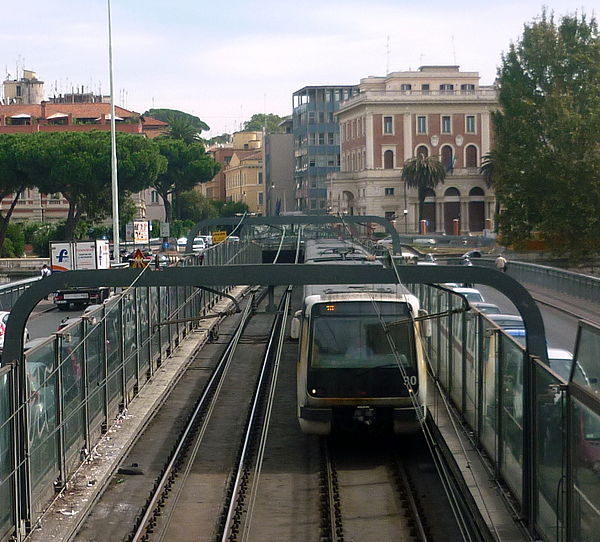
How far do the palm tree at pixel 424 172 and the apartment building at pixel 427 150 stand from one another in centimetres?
433

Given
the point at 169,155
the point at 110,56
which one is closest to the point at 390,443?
the point at 110,56

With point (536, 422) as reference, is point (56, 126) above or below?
above

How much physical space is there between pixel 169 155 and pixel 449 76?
30.8 metres

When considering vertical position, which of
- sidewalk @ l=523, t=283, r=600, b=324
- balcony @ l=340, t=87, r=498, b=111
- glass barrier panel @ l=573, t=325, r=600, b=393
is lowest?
sidewalk @ l=523, t=283, r=600, b=324

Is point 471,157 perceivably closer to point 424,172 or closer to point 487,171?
point 487,171

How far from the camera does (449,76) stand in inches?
4208

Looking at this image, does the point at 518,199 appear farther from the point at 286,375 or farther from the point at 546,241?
the point at 286,375

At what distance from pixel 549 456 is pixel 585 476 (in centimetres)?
139

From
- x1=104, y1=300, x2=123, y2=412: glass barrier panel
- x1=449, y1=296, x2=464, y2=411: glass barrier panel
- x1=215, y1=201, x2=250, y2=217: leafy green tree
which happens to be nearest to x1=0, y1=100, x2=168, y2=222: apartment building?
x1=215, y1=201, x2=250, y2=217: leafy green tree

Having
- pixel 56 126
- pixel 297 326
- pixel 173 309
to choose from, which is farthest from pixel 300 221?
pixel 56 126

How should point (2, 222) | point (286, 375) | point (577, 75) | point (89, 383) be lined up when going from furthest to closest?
1. point (2, 222)
2. point (577, 75)
3. point (286, 375)
4. point (89, 383)

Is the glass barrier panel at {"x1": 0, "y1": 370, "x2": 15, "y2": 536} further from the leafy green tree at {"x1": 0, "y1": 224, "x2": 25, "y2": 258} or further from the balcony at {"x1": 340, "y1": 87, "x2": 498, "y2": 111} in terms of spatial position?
the balcony at {"x1": 340, "y1": 87, "x2": 498, "y2": 111}

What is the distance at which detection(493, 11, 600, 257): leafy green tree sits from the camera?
158 feet

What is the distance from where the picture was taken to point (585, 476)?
7.70 m
